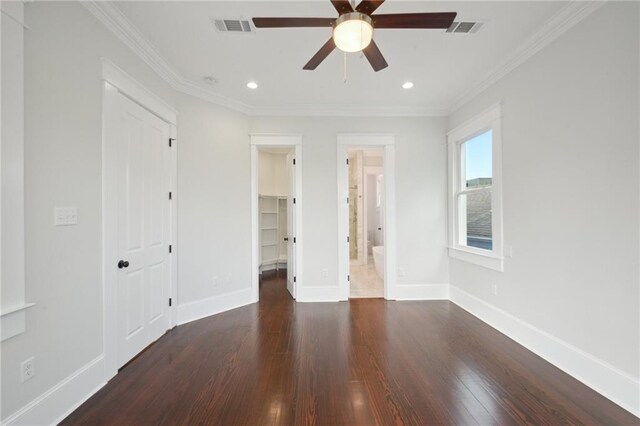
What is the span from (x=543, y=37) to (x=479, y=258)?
236 centimetres

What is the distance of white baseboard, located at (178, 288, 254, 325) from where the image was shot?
3180 millimetres

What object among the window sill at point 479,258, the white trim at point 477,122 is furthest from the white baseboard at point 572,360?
the white trim at point 477,122

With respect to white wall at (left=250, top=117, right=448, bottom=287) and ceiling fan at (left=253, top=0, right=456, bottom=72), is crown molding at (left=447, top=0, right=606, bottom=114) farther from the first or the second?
ceiling fan at (left=253, top=0, right=456, bottom=72)

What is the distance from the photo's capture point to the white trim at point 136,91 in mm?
2137

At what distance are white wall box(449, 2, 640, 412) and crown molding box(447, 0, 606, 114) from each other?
56 mm

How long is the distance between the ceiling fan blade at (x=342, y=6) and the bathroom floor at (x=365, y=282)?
370 centimetres

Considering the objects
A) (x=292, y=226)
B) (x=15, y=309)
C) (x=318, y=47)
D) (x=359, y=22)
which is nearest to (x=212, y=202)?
(x=292, y=226)

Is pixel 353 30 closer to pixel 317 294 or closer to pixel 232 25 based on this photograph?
pixel 232 25

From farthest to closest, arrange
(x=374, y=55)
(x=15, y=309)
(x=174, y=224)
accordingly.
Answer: (x=174, y=224) → (x=374, y=55) → (x=15, y=309)

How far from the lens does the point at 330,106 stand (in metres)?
3.87

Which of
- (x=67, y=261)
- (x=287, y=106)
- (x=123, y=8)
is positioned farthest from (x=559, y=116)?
(x=67, y=261)

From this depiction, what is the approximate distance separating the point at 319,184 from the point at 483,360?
2842mm

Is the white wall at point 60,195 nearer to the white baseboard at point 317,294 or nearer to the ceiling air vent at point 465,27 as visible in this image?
the white baseboard at point 317,294

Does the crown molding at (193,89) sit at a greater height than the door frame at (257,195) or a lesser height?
greater
